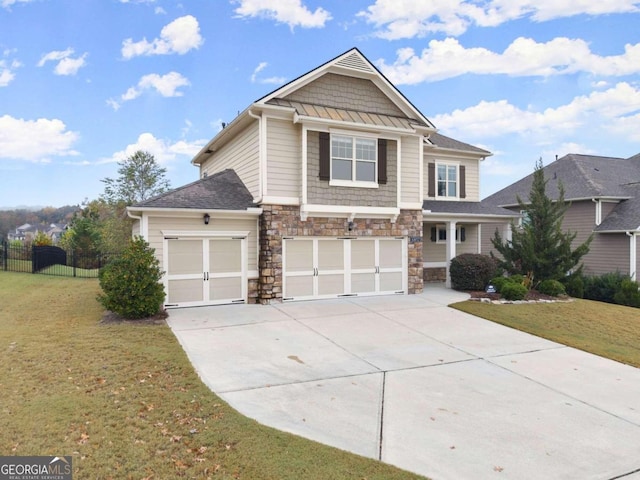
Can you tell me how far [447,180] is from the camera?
1759cm

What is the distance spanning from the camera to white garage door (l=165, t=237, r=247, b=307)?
11125 mm

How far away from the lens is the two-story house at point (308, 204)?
11.4 metres

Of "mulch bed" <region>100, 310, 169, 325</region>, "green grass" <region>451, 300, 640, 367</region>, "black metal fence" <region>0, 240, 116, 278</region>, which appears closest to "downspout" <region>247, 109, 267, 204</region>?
"mulch bed" <region>100, 310, 169, 325</region>

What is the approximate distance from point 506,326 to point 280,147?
789cm

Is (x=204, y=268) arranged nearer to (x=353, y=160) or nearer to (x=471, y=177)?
(x=353, y=160)

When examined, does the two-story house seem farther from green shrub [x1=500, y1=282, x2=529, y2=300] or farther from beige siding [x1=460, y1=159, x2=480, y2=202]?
beige siding [x1=460, y1=159, x2=480, y2=202]

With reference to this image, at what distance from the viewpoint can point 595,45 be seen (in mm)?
17594

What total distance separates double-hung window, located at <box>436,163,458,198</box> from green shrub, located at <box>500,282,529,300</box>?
18.4 feet

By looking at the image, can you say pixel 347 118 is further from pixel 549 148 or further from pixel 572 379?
pixel 549 148

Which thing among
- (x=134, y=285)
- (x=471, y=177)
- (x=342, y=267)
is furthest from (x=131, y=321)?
(x=471, y=177)

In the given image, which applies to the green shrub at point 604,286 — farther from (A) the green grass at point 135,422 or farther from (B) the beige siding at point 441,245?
(A) the green grass at point 135,422

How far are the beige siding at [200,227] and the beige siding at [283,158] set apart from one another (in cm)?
126

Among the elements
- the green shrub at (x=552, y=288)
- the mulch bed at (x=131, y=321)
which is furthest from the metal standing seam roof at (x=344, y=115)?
the green shrub at (x=552, y=288)

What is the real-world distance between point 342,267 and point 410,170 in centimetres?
417
